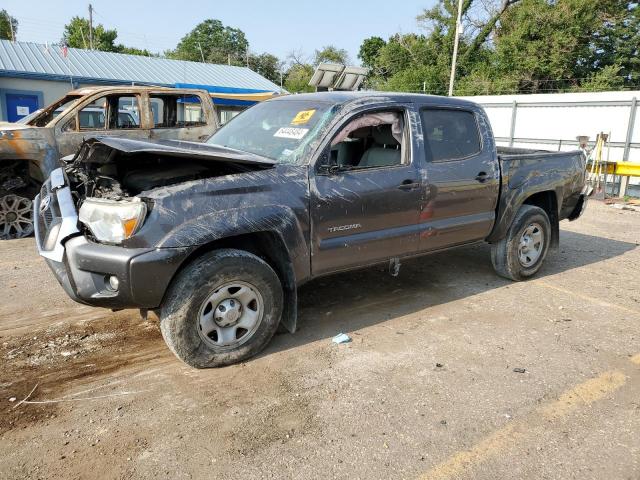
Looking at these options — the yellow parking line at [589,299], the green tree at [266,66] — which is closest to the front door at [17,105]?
the yellow parking line at [589,299]

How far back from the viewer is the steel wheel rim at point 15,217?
6688 millimetres

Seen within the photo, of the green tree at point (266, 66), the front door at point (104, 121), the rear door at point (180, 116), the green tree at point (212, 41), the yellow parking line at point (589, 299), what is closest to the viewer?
the yellow parking line at point (589, 299)

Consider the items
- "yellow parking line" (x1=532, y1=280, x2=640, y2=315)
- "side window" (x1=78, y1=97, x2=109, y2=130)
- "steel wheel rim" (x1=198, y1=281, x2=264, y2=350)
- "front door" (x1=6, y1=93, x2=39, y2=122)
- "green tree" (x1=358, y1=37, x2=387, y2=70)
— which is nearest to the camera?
"steel wheel rim" (x1=198, y1=281, x2=264, y2=350)

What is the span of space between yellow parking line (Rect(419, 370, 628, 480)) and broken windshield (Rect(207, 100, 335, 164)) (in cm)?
223

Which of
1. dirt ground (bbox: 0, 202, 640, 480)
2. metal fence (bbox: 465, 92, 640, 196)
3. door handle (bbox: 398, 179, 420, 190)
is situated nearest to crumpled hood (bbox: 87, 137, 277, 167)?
door handle (bbox: 398, 179, 420, 190)

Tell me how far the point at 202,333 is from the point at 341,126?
187 centimetres

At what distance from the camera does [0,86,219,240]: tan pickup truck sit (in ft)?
21.7

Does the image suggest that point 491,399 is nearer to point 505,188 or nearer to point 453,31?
point 505,188

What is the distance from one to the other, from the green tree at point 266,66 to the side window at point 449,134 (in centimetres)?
6164

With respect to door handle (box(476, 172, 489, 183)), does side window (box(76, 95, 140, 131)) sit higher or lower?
higher

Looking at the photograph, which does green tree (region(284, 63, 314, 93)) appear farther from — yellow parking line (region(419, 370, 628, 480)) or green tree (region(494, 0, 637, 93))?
yellow parking line (region(419, 370, 628, 480))

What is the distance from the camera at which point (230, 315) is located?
3.39m

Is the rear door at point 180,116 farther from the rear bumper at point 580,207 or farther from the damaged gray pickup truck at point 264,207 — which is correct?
the rear bumper at point 580,207

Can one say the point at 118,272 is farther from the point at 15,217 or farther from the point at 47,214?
the point at 15,217
